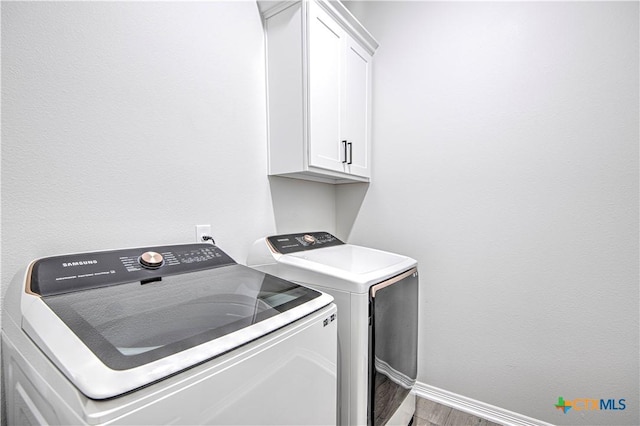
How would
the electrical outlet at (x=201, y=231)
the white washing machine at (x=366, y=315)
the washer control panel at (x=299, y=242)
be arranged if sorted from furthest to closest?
the washer control panel at (x=299, y=242), the electrical outlet at (x=201, y=231), the white washing machine at (x=366, y=315)

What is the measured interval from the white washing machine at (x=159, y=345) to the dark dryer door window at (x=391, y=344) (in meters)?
0.30

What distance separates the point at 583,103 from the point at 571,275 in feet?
2.85

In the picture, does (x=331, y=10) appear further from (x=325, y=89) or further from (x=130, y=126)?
(x=130, y=126)

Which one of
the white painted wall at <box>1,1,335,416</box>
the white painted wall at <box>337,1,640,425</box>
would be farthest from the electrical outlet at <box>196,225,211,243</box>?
the white painted wall at <box>337,1,640,425</box>

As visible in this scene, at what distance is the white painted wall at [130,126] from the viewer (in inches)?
34.2

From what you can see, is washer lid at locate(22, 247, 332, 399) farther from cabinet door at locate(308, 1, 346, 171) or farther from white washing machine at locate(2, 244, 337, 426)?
cabinet door at locate(308, 1, 346, 171)

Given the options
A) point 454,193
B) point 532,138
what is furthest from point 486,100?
point 454,193

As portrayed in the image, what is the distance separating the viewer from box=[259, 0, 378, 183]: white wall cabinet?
150cm

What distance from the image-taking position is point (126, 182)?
1.09 meters

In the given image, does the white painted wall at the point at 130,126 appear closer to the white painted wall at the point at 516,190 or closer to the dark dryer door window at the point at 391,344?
the dark dryer door window at the point at 391,344

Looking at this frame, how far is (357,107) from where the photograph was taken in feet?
6.20

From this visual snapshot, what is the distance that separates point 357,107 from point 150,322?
5.48ft

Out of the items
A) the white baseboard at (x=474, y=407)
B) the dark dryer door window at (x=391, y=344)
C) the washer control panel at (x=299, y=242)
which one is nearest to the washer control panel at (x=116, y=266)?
the washer control panel at (x=299, y=242)

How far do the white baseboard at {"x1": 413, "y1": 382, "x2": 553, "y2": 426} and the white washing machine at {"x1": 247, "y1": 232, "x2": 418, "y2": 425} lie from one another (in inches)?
12.3
